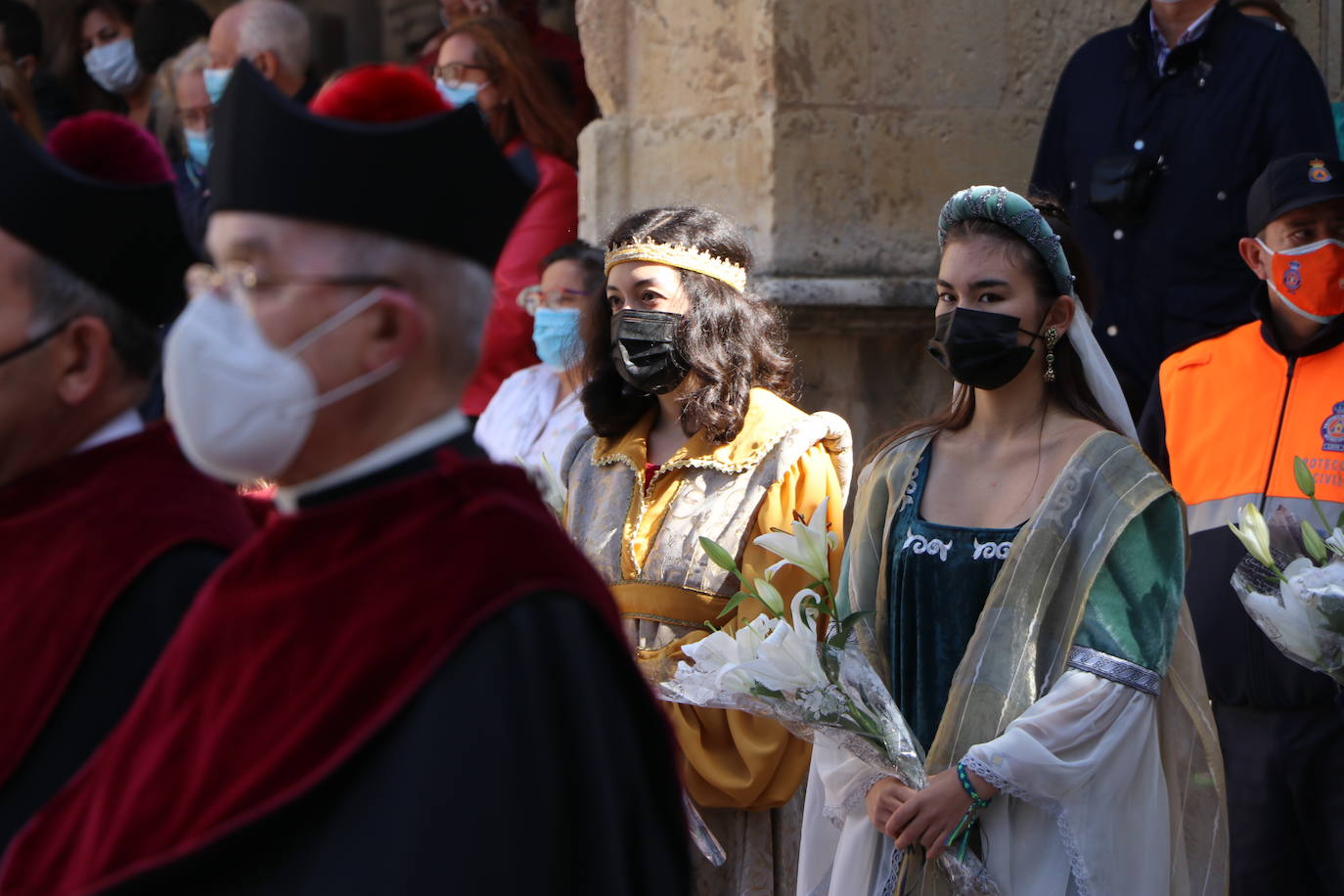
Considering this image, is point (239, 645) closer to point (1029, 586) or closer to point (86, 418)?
point (86, 418)

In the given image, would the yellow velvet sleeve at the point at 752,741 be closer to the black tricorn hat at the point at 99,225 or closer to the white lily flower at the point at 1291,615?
the white lily flower at the point at 1291,615

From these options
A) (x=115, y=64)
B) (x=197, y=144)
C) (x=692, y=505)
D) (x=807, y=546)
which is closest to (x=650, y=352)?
(x=692, y=505)

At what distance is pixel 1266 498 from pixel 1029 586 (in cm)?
98

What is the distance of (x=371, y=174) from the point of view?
1.84 meters

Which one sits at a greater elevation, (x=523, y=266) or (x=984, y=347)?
(x=984, y=347)

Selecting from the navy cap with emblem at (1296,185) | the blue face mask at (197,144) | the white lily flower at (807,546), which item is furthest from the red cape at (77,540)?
the blue face mask at (197,144)

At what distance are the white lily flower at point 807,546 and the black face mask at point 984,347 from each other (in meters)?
0.40

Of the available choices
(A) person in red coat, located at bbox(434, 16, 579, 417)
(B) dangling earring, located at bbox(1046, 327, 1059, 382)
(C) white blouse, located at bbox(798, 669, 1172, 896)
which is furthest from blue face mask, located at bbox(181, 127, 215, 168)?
(C) white blouse, located at bbox(798, 669, 1172, 896)

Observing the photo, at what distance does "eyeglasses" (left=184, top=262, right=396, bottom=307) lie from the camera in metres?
1.82

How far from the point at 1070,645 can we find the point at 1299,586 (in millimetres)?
447

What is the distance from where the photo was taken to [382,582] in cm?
177

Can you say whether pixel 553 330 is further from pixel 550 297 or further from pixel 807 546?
pixel 807 546

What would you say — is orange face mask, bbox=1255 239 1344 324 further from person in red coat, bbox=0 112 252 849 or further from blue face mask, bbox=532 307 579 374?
person in red coat, bbox=0 112 252 849

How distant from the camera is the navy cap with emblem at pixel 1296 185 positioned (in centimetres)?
411
